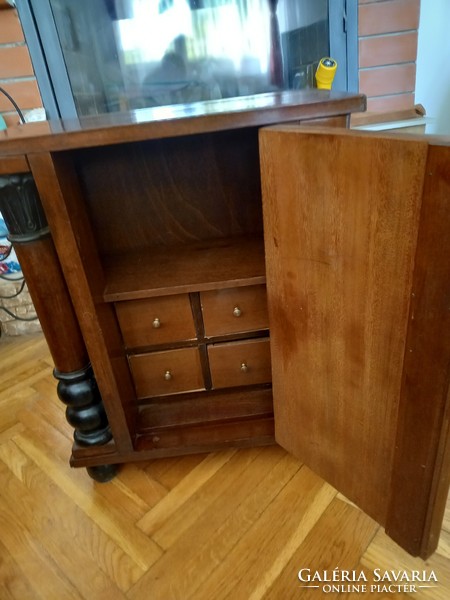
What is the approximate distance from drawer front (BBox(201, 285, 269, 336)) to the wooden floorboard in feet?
0.98

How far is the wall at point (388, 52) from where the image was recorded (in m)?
1.51

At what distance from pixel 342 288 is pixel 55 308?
19.9 inches

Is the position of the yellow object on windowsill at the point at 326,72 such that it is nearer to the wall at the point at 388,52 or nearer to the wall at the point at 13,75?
the wall at the point at 388,52

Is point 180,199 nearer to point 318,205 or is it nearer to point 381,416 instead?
point 318,205

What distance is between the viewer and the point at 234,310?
0.92 m

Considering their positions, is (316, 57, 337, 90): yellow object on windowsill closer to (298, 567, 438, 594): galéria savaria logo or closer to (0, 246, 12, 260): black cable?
(0, 246, 12, 260): black cable

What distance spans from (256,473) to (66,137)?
29.7 inches

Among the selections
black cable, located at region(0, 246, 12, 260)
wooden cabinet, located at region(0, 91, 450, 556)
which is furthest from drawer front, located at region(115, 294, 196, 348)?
black cable, located at region(0, 246, 12, 260)

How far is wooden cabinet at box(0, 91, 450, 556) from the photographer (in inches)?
21.2

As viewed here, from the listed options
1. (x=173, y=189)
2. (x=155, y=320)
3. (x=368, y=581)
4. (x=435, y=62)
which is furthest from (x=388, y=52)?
(x=368, y=581)

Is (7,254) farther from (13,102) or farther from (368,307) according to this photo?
(368,307)

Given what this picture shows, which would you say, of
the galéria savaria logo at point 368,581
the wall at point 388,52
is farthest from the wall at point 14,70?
the galéria savaria logo at point 368,581

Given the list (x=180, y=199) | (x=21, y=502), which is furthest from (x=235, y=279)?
(x=21, y=502)

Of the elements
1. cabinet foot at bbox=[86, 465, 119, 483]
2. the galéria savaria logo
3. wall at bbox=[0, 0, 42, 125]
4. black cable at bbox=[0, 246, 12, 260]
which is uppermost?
wall at bbox=[0, 0, 42, 125]
